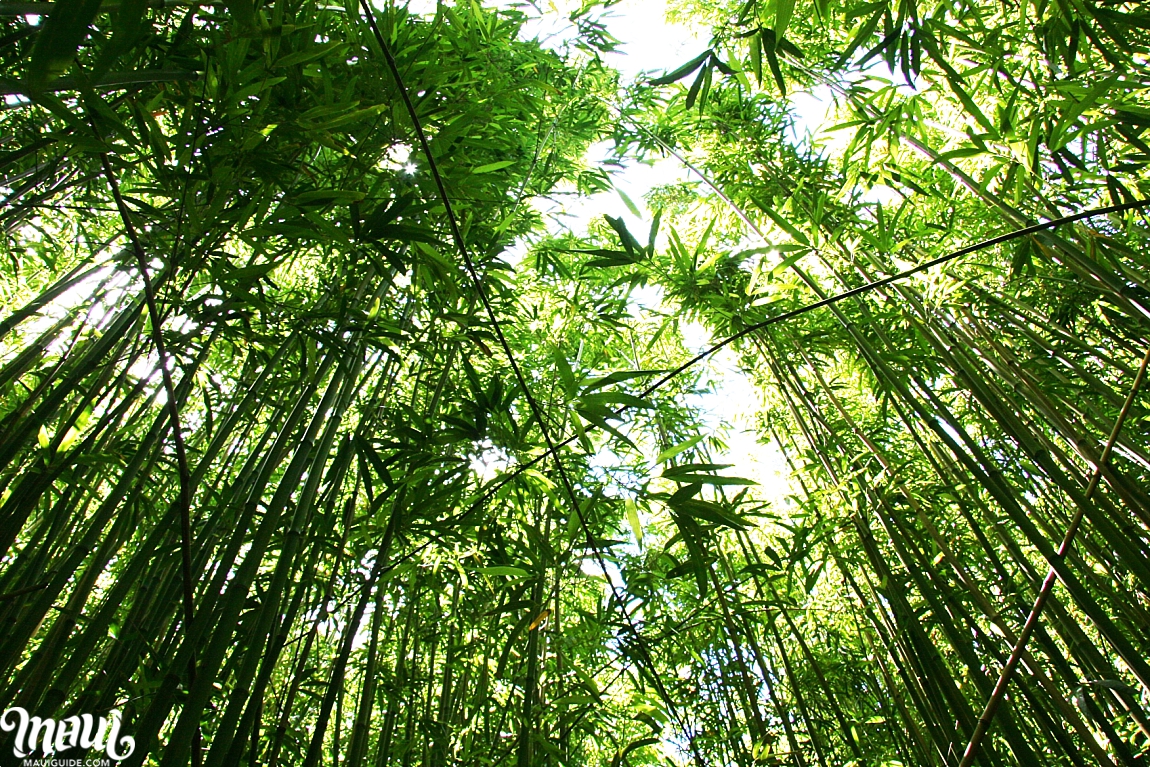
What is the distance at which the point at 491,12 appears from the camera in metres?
2.13

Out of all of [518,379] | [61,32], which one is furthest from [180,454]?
[518,379]

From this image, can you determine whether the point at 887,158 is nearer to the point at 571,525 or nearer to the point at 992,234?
the point at 992,234

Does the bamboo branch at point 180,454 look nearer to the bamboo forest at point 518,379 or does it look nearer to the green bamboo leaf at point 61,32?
the bamboo forest at point 518,379

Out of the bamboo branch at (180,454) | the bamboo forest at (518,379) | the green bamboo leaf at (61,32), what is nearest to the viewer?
the green bamboo leaf at (61,32)

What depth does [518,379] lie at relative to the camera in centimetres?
156

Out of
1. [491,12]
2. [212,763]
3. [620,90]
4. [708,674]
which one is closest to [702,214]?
[620,90]

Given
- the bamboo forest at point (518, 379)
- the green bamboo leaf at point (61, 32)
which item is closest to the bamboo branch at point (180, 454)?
the bamboo forest at point (518, 379)

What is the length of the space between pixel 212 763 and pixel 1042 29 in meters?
2.37

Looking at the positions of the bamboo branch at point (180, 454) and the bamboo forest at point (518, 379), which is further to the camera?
the bamboo forest at point (518, 379)

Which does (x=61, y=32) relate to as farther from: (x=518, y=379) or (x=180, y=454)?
(x=518, y=379)

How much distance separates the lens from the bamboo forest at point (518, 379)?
53.6 inches

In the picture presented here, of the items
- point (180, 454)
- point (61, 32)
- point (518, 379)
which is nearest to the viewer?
point (61, 32)

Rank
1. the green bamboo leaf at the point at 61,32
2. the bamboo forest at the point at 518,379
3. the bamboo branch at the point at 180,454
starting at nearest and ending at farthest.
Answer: the green bamboo leaf at the point at 61,32, the bamboo branch at the point at 180,454, the bamboo forest at the point at 518,379

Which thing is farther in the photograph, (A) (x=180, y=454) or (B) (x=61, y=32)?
(A) (x=180, y=454)
